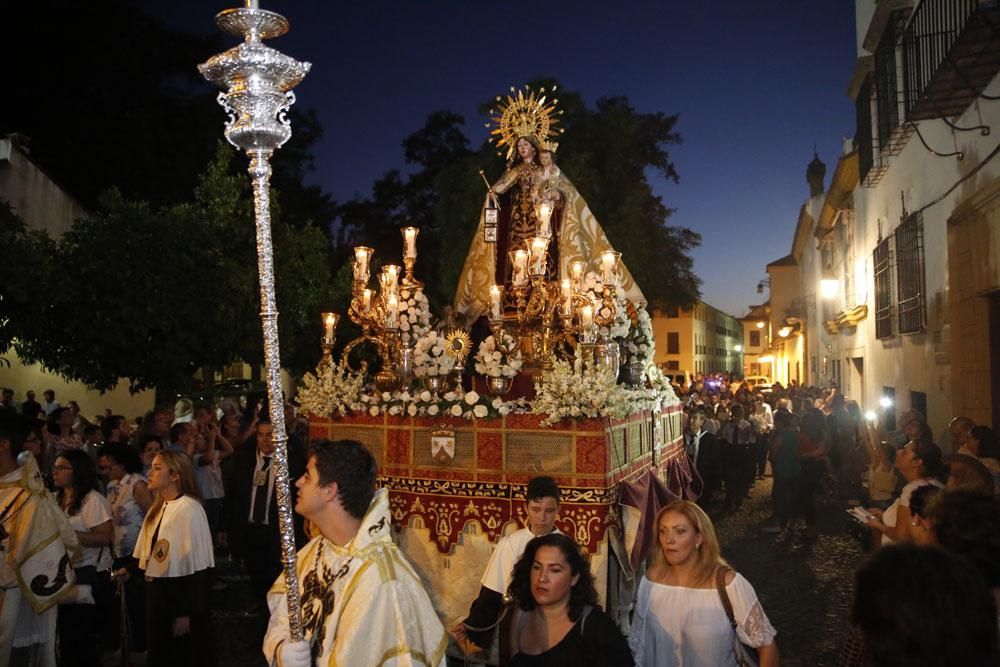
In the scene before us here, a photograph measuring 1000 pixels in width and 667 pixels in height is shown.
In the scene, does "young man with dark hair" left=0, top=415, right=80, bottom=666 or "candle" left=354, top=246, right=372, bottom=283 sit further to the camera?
"candle" left=354, top=246, right=372, bottom=283

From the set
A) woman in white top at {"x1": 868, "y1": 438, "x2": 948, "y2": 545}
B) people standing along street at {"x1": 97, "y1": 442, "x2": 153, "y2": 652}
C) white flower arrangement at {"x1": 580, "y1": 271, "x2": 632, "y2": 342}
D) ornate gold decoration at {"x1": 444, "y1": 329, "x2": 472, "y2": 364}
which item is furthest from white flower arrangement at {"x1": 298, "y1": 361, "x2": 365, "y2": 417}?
woman in white top at {"x1": 868, "y1": 438, "x2": 948, "y2": 545}

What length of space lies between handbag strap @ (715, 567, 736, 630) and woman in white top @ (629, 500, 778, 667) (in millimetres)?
14

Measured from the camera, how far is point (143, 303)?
1408 cm

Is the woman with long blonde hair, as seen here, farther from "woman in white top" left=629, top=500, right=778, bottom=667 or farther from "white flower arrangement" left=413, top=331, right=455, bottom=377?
"white flower arrangement" left=413, top=331, right=455, bottom=377

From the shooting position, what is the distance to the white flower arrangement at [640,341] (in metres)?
9.23

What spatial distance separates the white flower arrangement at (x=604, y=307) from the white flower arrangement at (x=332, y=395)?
2.50 metres

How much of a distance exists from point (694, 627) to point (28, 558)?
3878 mm

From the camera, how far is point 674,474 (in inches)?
406

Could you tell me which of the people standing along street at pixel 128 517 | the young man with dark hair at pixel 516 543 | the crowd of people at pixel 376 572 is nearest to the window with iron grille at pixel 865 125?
the crowd of people at pixel 376 572

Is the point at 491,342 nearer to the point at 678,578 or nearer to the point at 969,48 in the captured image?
the point at 678,578

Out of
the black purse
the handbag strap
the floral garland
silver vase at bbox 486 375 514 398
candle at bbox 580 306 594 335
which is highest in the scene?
candle at bbox 580 306 594 335

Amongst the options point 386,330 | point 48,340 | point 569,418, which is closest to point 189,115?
point 48,340

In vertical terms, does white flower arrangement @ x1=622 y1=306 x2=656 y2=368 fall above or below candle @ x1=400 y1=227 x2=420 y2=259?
below

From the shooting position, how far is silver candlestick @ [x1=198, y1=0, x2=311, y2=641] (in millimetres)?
2717
